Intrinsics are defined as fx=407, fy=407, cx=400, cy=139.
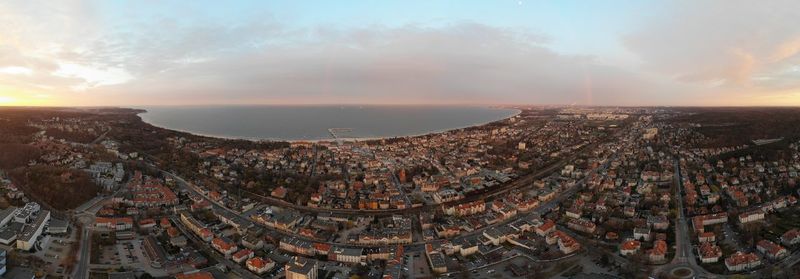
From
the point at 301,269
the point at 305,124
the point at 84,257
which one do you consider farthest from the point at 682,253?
the point at 305,124

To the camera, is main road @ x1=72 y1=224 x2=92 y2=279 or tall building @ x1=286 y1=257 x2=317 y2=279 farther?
main road @ x1=72 y1=224 x2=92 y2=279

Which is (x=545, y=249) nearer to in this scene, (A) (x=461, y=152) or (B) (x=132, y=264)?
(B) (x=132, y=264)

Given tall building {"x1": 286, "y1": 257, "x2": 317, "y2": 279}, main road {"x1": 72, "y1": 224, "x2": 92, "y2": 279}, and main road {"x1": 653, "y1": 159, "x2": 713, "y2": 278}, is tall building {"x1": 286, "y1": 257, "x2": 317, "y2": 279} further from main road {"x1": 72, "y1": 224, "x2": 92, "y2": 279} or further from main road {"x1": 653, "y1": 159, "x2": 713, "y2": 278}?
main road {"x1": 653, "y1": 159, "x2": 713, "y2": 278}

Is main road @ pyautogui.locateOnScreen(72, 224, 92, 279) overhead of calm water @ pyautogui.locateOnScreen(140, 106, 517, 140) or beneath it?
beneath

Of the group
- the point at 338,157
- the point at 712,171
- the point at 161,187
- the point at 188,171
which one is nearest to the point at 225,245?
the point at 161,187

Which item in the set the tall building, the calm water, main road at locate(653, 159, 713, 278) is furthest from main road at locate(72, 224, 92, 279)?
the calm water

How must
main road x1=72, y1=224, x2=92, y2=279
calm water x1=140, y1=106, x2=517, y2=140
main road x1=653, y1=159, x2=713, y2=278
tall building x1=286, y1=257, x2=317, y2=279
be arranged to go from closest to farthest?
tall building x1=286, y1=257, x2=317, y2=279 < main road x1=72, y1=224, x2=92, y2=279 < main road x1=653, y1=159, x2=713, y2=278 < calm water x1=140, y1=106, x2=517, y2=140

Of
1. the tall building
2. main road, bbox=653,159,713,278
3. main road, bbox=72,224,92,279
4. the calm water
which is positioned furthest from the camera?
the calm water

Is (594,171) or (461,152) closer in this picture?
(594,171)
